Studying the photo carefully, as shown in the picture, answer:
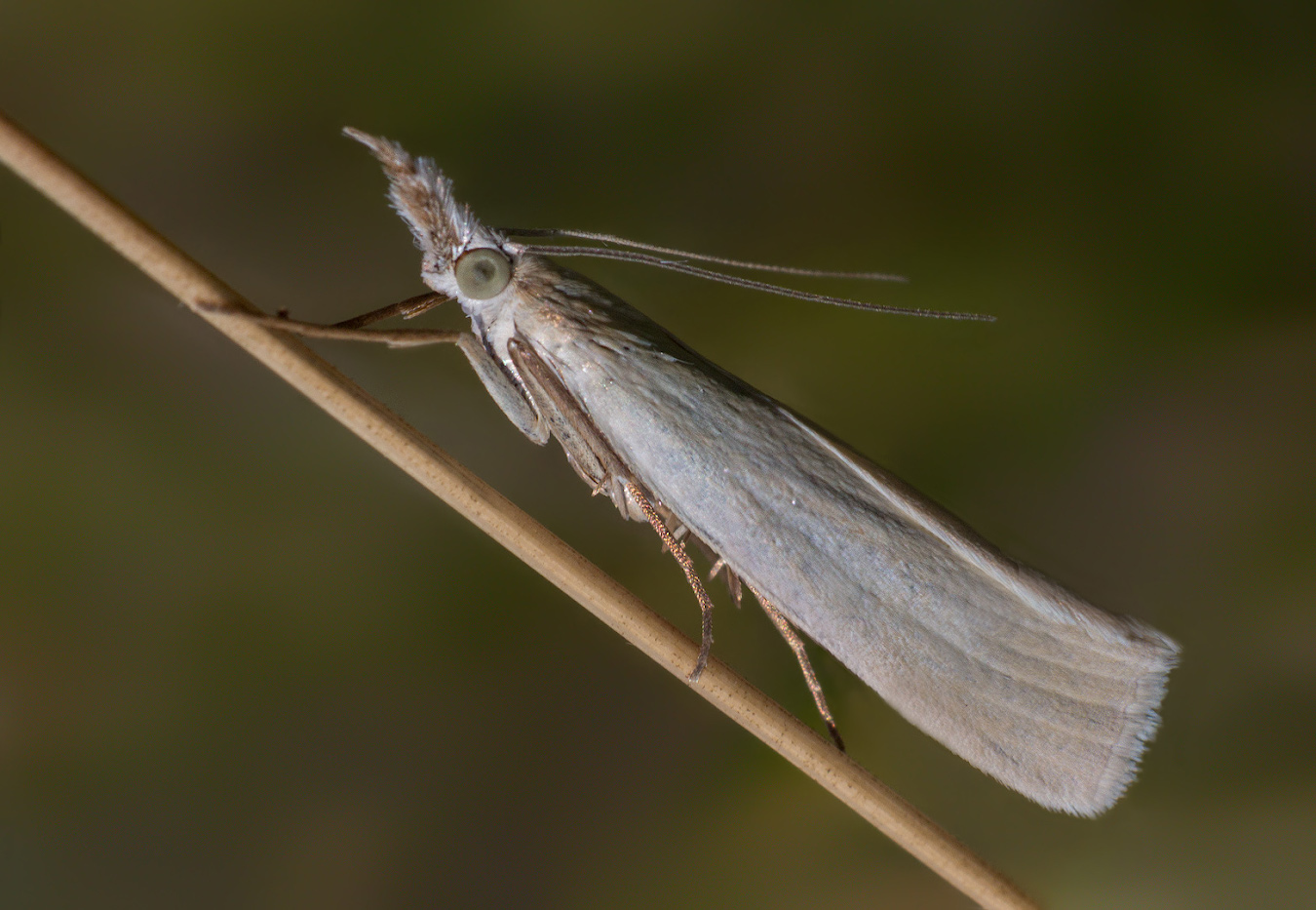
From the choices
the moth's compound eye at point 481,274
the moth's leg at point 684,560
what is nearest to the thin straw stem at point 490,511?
the moth's leg at point 684,560

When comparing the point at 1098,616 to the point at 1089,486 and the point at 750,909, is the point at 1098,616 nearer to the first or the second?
the point at 1089,486

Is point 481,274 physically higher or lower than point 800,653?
higher

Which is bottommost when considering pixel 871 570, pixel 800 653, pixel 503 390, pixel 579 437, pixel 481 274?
pixel 800 653

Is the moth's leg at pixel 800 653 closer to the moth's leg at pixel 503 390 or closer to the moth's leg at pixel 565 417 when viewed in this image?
the moth's leg at pixel 565 417

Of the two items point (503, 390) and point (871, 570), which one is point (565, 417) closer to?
point (503, 390)

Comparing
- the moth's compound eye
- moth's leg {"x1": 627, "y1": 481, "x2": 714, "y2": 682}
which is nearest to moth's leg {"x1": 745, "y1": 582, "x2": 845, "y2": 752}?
moth's leg {"x1": 627, "y1": 481, "x2": 714, "y2": 682}

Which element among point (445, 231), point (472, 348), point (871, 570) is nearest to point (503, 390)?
point (472, 348)

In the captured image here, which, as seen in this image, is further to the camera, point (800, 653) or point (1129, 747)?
point (800, 653)
